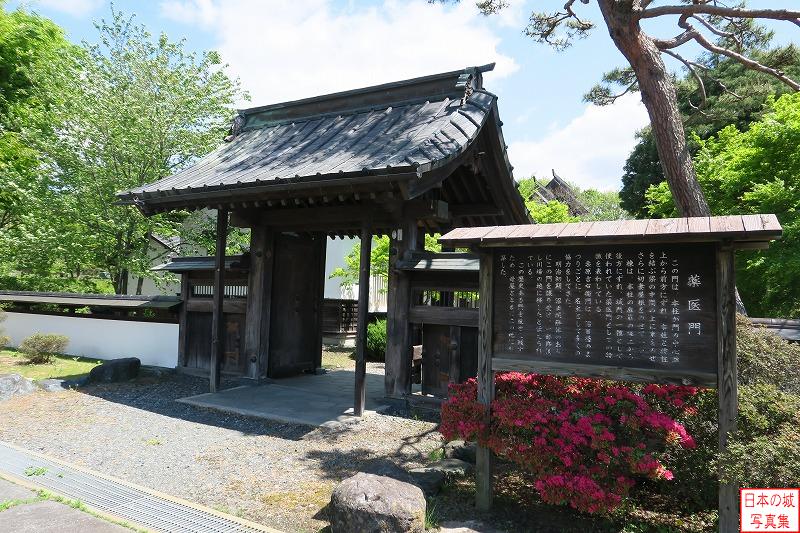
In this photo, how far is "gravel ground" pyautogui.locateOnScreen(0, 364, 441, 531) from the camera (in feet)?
16.7

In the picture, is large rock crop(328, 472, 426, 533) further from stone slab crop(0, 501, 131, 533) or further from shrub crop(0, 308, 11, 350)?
shrub crop(0, 308, 11, 350)

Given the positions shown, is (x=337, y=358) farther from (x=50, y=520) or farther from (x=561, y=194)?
(x=561, y=194)

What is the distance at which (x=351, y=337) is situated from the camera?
1919 centimetres

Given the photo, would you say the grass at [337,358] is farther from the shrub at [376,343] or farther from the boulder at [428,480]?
the boulder at [428,480]

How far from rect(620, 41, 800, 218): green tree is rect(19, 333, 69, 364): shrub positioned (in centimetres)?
1572

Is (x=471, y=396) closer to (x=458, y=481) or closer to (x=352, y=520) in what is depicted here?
(x=458, y=481)

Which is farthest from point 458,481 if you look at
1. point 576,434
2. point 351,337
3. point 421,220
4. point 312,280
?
point 351,337

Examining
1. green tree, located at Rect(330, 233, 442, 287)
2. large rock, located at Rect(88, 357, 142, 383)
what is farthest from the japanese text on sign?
green tree, located at Rect(330, 233, 442, 287)

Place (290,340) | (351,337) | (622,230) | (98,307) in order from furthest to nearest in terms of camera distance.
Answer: (351,337), (98,307), (290,340), (622,230)

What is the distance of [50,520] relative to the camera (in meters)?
4.12

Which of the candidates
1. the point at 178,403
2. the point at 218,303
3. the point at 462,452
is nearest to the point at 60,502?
the point at 462,452

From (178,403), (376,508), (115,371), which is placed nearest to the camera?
(376,508)

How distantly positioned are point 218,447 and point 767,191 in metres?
10.5

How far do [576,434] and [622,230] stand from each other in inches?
71.2
